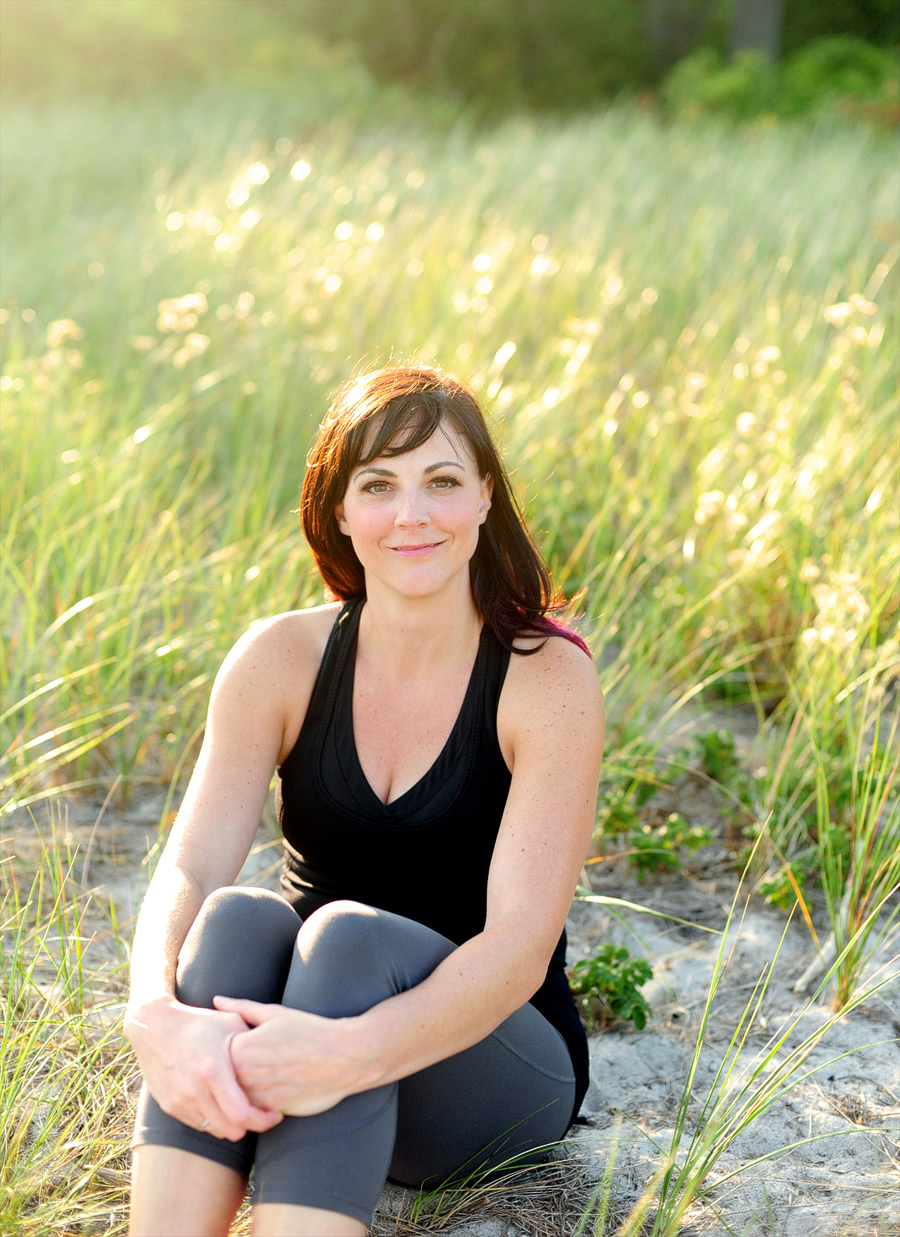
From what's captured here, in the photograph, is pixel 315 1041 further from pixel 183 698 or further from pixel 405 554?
pixel 183 698

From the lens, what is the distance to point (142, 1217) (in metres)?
1.47

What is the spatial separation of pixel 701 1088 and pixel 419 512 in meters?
1.23

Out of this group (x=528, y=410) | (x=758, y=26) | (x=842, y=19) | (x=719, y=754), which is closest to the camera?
(x=719, y=754)

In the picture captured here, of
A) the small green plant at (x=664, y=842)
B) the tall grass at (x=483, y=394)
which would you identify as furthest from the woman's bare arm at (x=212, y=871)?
the small green plant at (x=664, y=842)

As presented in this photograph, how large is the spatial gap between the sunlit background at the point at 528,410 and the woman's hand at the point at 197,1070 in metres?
0.87

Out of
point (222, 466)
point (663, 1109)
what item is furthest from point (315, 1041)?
point (222, 466)

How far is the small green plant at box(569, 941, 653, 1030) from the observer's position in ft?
7.43

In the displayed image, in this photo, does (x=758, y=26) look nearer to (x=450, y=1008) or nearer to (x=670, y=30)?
(x=670, y=30)

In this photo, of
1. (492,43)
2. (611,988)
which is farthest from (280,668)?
(492,43)

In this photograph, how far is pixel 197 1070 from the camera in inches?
58.2

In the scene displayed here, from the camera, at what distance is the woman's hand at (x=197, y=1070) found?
147 centimetres

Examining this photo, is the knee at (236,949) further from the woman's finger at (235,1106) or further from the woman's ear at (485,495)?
the woman's ear at (485,495)

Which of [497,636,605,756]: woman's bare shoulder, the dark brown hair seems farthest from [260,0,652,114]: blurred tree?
[497,636,605,756]: woman's bare shoulder

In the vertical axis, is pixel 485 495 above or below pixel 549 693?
above
